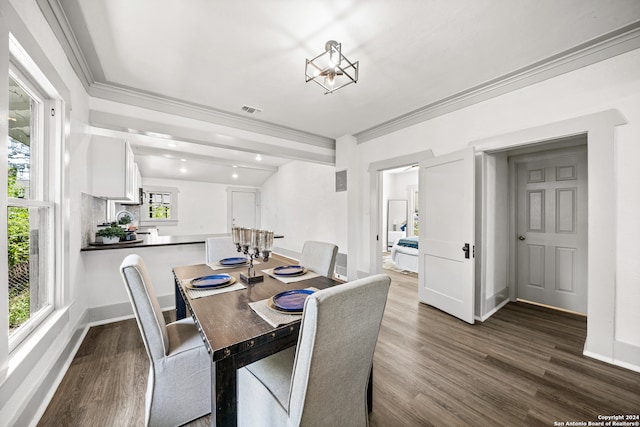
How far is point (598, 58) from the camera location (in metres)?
1.97

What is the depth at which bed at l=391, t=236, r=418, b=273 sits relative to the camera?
4853mm

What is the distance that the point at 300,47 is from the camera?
1.98 m

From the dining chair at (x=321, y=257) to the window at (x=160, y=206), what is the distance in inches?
259

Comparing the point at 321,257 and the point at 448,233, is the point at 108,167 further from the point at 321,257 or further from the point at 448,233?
the point at 448,233

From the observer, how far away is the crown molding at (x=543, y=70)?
1845mm

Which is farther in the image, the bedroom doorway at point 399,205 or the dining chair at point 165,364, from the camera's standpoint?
the bedroom doorway at point 399,205

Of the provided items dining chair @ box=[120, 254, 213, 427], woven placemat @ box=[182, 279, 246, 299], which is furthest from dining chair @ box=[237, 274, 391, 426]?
woven placemat @ box=[182, 279, 246, 299]

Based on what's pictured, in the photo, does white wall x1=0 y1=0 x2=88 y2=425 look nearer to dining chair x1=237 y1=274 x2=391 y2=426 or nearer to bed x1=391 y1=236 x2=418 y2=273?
dining chair x1=237 y1=274 x2=391 y2=426

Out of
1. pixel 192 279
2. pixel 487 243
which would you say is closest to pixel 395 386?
pixel 192 279

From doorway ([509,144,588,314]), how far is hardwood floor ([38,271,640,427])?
0.57 m

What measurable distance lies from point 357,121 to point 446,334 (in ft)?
9.57

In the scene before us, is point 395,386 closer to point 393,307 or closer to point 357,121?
point 393,307

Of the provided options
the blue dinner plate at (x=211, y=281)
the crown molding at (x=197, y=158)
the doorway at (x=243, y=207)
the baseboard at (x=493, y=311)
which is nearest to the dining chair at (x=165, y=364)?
the blue dinner plate at (x=211, y=281)

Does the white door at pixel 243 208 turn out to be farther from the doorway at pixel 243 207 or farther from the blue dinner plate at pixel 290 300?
the blue dinner plate at pixel 290 300
